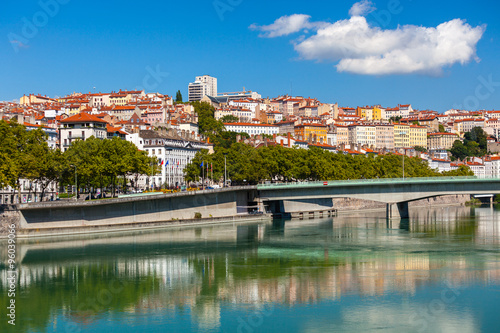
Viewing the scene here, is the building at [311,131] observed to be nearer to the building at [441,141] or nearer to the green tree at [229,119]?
the green tree at [229,119]

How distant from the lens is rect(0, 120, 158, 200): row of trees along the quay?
4788cm

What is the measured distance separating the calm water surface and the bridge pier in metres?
13.8

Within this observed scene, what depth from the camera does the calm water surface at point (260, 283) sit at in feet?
78.7

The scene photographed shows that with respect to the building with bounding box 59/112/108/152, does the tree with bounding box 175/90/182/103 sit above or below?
above

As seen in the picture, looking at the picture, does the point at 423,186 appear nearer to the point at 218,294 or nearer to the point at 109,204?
the point at 109,204

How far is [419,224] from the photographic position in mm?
57938

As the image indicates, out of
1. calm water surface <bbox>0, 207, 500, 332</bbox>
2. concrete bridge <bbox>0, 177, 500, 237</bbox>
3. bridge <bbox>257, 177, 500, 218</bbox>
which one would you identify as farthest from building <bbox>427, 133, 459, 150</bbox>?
calm water surface <bbox>0, 207, 500, 332</bbox>

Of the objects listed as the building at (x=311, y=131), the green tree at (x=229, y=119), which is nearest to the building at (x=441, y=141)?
the building at (x=311, y=131)

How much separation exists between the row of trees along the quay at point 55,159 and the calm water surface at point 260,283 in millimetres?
6426

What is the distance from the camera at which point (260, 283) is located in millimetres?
30078

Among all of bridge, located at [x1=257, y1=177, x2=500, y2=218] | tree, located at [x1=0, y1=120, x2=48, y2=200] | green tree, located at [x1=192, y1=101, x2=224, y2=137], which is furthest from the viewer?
green tree, located at [x1=192, y1=101, x2=224, y2=137]

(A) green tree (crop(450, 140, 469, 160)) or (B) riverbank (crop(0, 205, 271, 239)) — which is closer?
(B) riverbank (crop(0, 205, 271, 239))

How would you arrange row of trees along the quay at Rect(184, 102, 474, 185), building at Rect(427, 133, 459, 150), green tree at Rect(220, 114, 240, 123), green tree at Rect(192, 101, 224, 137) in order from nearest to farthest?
row of trees along the quay at Rect(184, 102, 474, 185) → green tree at Rect(192, 101, 224, 137) → green tree at Rect(220, 114, 240, 123) → building at Rect(427, 133, 459, 150)

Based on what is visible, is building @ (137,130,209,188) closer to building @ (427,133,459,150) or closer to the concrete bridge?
the concrete bridge
